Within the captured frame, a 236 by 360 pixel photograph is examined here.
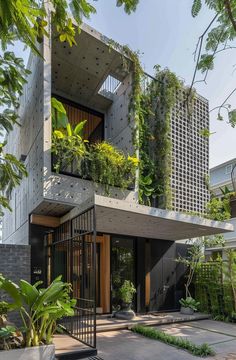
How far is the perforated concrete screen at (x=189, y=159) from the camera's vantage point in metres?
11.2

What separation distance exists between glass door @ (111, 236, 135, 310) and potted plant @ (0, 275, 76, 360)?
443cm

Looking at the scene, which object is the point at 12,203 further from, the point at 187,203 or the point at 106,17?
the point at 106,17

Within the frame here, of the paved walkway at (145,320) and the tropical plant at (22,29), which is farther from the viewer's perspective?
the paved walkway at (145,320)

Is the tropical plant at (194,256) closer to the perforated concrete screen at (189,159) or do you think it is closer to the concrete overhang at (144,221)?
the concrete overhang at (144,221)

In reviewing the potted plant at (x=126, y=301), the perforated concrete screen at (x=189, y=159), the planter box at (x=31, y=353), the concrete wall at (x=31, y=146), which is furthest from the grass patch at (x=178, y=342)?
the perforated concrete screen at (x=189, y=159)

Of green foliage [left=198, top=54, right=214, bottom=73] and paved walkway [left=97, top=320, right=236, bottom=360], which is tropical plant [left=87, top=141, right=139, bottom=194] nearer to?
paved walkway [left=97, top=320, right=236, bottom=360]

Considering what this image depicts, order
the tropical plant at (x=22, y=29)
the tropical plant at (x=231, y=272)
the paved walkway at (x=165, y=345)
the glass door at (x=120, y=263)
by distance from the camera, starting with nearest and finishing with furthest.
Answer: the tropical plant at (x=22, y=29)
the paved walkway at (x=165, y=345)
the glass door at (x=120, y=263)
the tropical plant at (x=231, y=272)

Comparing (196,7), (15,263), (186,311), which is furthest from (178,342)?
(196,7)

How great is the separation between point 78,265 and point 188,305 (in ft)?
16.5

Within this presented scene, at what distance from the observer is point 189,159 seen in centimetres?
1168

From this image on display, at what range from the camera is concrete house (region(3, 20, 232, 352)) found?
780 centimetres

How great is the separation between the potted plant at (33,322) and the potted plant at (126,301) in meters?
3.92

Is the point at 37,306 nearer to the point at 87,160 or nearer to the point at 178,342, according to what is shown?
the point at 178,342

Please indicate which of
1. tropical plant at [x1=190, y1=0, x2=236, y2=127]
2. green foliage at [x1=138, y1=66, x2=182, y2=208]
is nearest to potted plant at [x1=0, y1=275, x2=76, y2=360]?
tropical plant at [x1=190, y1=0, x2=236, y2=127]
